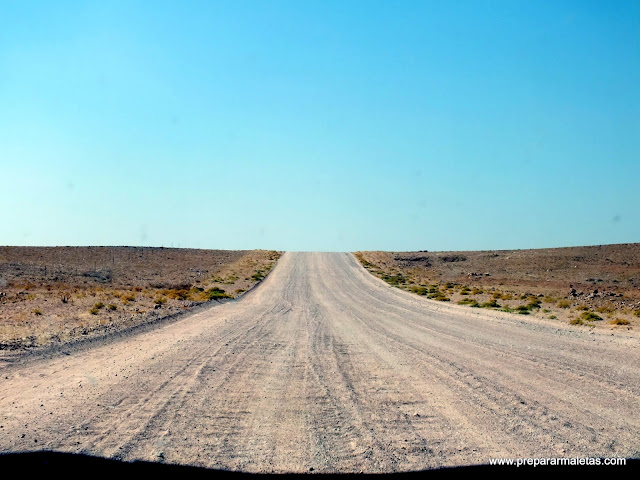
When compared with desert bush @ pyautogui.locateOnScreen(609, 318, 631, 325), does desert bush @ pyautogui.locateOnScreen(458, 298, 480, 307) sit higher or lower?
lower

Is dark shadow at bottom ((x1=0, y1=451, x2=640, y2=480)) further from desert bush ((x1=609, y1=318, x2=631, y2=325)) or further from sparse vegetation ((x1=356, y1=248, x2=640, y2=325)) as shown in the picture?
sparse vegetation ((x1=356, y1=248, x2=640, y2=325))

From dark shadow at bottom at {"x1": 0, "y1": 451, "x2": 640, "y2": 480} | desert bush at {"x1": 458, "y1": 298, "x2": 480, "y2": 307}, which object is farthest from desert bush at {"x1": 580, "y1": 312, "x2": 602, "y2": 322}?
dark shadow at bottom at {"x1": 0, "y1": 451, "x2": 640, "y2": 480}

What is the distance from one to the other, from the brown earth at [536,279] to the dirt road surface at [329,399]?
28.8 ft

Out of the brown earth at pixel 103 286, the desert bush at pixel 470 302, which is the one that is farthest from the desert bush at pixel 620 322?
the brown earth at pixel 103 286

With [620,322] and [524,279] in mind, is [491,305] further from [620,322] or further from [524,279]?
[524,279]

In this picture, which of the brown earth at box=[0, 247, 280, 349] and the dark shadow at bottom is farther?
the brown earth at box=[0, 247, 280, 349]

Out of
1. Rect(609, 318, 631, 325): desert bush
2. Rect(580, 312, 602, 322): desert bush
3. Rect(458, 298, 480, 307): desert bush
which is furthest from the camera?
Rect(458, 298, 480, 307): desert bush

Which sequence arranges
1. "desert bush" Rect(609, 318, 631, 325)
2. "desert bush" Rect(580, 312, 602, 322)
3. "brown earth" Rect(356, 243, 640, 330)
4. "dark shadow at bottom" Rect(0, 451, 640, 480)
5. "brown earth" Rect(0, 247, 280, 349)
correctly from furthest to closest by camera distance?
1. "brown earth" Rect(356, 243, 640, 330)
2. "desert bush" Rect(580, 312, 602, 322)
3. "desert bush" Rect(609, 318, 631, 325)
4. "brown earth" Rect(0, 247, 280, 349)
5. "dark shadow at bottom" Rect(0, 451, 640, 480)

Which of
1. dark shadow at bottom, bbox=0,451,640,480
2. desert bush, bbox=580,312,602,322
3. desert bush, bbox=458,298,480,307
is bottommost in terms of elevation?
desert bush, bbox=458,298,480,307

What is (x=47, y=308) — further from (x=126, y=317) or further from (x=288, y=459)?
(x=288, y=459)

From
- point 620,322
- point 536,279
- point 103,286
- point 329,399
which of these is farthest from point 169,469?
point 536,279

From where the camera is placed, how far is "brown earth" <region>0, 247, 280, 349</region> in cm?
1789

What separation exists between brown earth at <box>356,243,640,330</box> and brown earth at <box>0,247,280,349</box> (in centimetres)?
1471

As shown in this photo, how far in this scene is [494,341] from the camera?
621 inches
